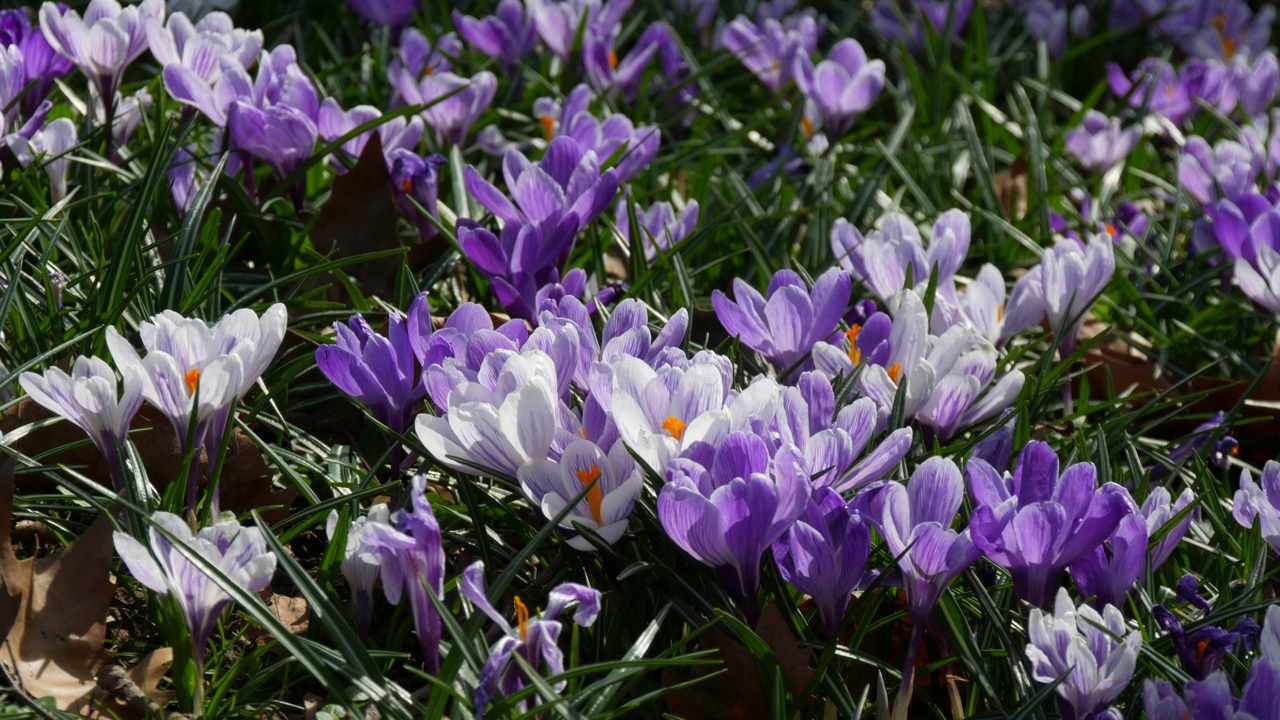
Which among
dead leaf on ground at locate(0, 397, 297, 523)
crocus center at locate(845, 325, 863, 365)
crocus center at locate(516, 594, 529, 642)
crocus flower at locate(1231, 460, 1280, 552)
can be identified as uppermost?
crocus center at locate(516, 594, 529, 642)

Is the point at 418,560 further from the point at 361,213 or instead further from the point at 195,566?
the point at 361,213

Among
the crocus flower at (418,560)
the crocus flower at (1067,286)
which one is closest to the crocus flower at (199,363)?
the crocus flower at (418,560)

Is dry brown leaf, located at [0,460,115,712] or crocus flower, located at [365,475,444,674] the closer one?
crocus flower, located at [365,475,444,674]

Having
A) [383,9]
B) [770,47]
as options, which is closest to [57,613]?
[383,9]

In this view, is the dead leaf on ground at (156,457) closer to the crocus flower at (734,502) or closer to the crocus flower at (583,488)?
the crocus flower at (583,488)

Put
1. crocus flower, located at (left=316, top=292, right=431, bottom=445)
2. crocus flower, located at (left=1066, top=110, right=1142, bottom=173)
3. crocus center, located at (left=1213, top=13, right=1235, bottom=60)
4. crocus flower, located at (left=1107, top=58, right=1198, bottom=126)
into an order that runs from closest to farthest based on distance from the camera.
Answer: crocus flower, located at (left=316, top=292, right=431, bottom=445)
crocus flower, located at (left=1066, top=110, right=1142, bottom=173)
crocus flower, located at (left=1107, top=58, right=1198, bottom=126)
crocus center, located at (left=1213, top=13, right=1235, bottom=60)

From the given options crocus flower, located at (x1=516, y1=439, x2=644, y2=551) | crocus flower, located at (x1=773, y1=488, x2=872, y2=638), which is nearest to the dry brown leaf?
crocus flower, located at (x1=516, y1=439, x2=644, y2=551)

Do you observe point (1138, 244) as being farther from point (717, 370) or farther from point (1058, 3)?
point (1058, 3)

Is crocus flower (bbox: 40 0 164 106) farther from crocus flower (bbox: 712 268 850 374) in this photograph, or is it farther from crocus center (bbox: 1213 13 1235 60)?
crocus center (bbox: 1213 13 1235 60)
